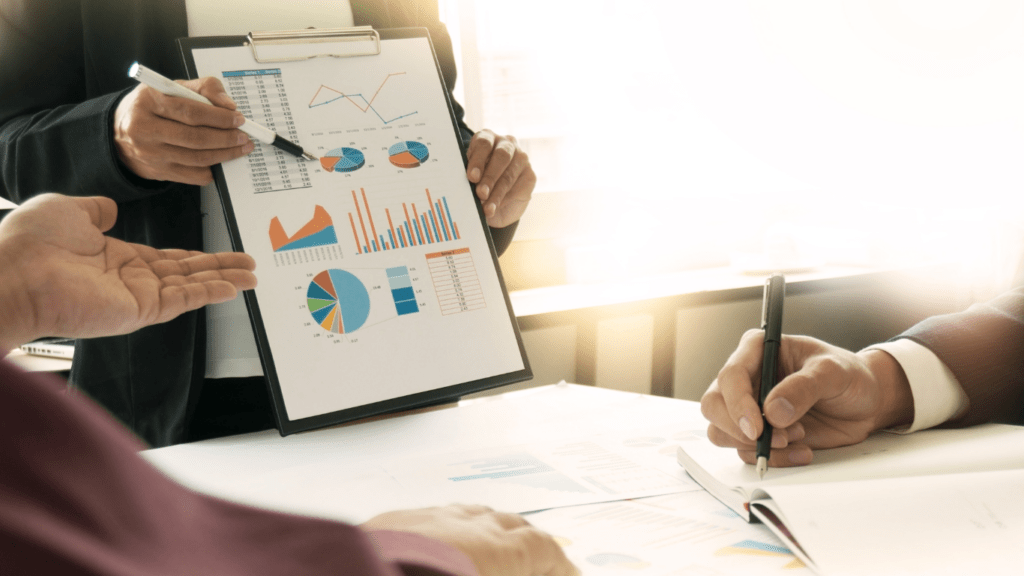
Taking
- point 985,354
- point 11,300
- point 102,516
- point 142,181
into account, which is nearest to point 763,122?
point 985,354

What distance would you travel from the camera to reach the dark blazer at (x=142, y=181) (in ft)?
3.16

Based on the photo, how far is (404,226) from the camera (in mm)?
977

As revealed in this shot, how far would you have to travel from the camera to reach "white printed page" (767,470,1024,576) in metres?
0.51

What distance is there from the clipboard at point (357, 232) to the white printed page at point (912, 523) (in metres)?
0.47

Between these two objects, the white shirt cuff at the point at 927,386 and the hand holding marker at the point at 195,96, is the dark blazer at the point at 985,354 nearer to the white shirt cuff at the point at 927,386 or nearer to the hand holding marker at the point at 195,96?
the white shirt cuff at the point at 927,386

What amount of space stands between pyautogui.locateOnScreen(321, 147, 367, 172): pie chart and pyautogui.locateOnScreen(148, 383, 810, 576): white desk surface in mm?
357

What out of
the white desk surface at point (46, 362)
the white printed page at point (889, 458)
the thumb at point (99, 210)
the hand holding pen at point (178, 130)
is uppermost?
the hand holding pen at point (178, 130)

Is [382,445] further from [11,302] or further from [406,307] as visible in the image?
[11,302]

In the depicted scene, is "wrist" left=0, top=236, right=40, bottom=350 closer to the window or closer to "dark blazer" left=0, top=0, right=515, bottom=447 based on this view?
"dark blazer" left=0, top=0, right=515, bottom=447

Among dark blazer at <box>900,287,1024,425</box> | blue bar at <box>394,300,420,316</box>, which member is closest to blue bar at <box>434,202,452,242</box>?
blue bar at <box>394,300,420,316</box>

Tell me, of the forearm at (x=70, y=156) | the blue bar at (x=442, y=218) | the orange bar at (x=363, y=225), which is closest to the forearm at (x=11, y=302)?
the forearm at (x=70, y=156)

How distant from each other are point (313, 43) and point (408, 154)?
21 centimetres

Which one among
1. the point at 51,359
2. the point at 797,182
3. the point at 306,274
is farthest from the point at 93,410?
the point at 797,182

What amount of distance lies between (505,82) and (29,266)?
74.3 inches
